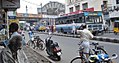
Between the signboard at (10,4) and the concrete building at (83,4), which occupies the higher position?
the concrete building at (83,4)

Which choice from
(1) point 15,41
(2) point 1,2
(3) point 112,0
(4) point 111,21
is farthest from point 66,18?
(1) point 15,41

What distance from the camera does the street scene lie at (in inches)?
348

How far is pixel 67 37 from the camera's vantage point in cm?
Result: 3962

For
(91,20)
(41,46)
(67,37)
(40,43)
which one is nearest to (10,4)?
(40,43)

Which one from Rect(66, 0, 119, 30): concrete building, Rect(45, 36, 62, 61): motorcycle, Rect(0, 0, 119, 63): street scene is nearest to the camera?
Rect(0, 0, 119, 63): street scene

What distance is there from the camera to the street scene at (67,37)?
348 inches

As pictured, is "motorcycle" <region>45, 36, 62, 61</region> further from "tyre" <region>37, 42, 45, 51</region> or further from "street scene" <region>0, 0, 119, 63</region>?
"tyre" <region>37, 42, 45, 51</region>

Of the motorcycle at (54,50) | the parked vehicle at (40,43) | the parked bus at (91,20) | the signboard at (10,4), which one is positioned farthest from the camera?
the parked bus at (91,20)

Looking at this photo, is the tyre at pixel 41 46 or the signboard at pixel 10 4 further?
the tyre at pixel 41 46

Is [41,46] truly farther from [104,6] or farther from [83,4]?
[83,4]

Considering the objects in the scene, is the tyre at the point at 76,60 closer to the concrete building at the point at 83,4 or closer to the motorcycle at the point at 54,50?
the motorcycle at the point at 54,50

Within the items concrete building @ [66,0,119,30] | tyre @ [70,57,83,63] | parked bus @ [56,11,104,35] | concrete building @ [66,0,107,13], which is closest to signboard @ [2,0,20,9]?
tyre @ [70,57,83,63]

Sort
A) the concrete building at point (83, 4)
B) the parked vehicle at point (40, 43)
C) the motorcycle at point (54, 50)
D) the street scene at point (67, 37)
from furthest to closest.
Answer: the concrete building at point (83, 4) → the parked vehicle at point (40, 43) → the motorcycle at point (54, 50) → the street scene at point (67, 37)

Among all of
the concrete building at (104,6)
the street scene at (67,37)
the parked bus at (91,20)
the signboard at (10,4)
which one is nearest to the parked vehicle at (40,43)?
the street scene at (67,37)
